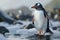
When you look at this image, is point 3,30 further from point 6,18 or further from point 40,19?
point 40,19

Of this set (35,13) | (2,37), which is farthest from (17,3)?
(2,37)

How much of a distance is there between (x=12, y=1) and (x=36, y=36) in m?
0.30

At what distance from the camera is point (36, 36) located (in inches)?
43.2

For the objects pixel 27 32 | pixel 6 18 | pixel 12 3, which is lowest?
pixel 27 32

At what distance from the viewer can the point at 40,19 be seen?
1.09 meters

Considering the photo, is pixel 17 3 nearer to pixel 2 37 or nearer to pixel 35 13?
pixel 35 13

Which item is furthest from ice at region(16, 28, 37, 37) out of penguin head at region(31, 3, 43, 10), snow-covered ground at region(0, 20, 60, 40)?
penguin head at region(31, 3, 43, 10)

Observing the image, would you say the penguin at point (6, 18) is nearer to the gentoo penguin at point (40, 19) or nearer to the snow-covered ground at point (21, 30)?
the snow-covered ground at point (21, 30)

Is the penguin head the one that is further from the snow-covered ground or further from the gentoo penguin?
the snow-covered ground

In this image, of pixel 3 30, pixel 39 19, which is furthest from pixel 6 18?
pixel 39 19

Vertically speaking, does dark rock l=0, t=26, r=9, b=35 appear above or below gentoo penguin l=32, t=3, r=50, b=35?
below

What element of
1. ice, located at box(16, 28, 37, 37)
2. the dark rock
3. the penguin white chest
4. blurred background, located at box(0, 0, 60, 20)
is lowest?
ice, located at box(16, 28, 37, 37)

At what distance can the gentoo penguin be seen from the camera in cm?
109

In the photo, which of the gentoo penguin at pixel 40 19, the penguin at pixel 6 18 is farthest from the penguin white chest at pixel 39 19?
the penguin at pixel 6 18
